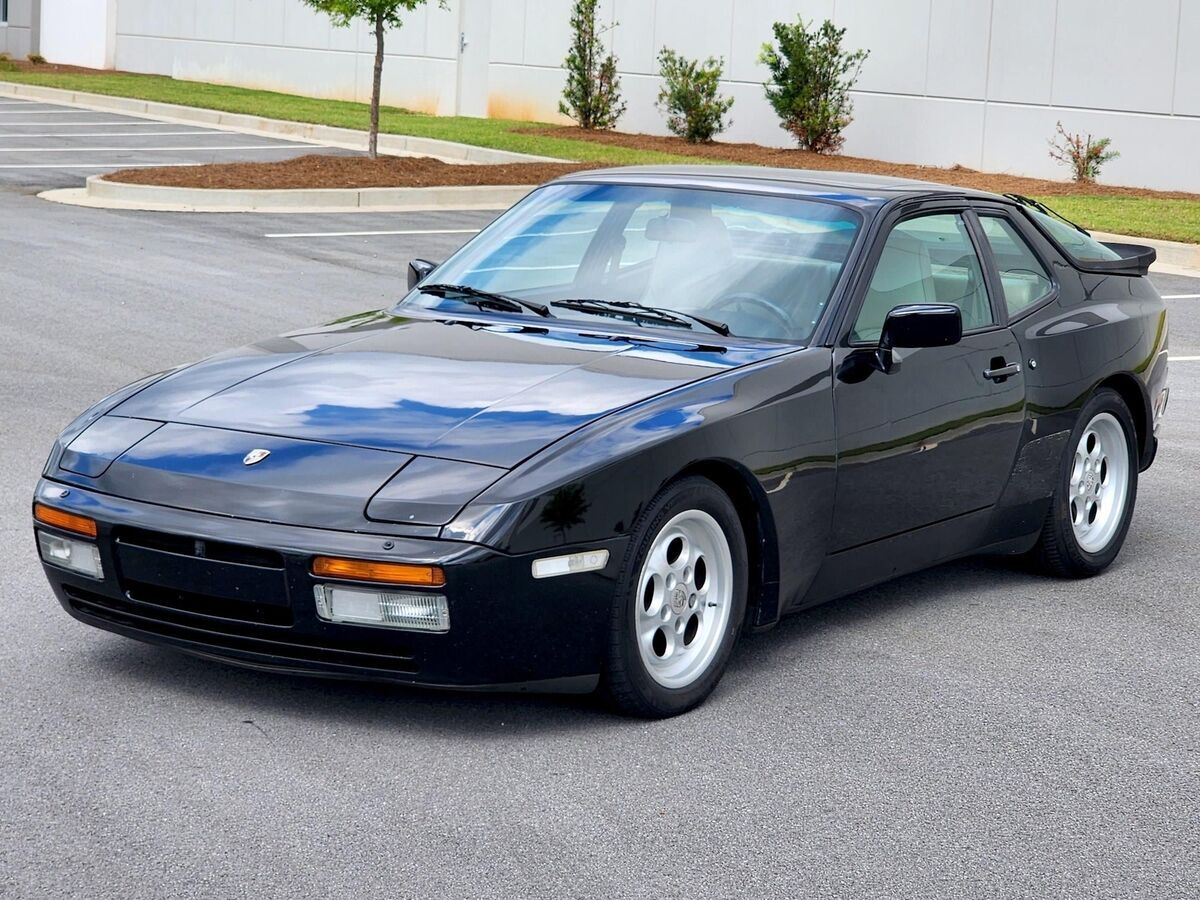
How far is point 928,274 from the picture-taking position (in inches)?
245

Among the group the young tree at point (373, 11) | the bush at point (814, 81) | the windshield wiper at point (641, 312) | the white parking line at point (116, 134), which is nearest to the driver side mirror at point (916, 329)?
the windshield wiper at point (641, 312)

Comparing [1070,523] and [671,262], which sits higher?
[671,262]

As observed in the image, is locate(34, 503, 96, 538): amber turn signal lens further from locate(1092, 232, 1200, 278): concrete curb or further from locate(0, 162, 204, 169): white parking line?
locate(0, 162, 204, 169): white parking line

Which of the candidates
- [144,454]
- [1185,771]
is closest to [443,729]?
[144,454]

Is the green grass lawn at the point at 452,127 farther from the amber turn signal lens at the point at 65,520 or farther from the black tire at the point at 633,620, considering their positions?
the amber turn signal lens at the point at 65,520

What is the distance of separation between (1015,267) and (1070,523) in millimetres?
984

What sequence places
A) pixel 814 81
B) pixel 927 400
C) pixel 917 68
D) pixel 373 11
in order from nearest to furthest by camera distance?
pixel 927 400, pixel 373 11, pixel 917 68, pixel 814 81

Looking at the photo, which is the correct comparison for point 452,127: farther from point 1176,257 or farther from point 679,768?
point 679,768

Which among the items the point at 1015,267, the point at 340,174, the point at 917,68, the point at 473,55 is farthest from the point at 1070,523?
the point at 473,55

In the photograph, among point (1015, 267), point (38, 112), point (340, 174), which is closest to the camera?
point (1015, 267)

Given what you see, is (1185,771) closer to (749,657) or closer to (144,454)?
(749,657)

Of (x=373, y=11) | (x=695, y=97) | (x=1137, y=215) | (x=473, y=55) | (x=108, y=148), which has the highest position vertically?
(x=473, y=55)

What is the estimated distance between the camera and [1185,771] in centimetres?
478

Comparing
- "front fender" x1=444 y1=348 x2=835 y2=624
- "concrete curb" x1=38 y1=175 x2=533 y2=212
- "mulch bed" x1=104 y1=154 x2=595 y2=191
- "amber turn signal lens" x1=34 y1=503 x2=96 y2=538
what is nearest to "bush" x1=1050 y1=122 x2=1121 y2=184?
"mulch bed" x1=104 y1=154 x2=595 y2=191
